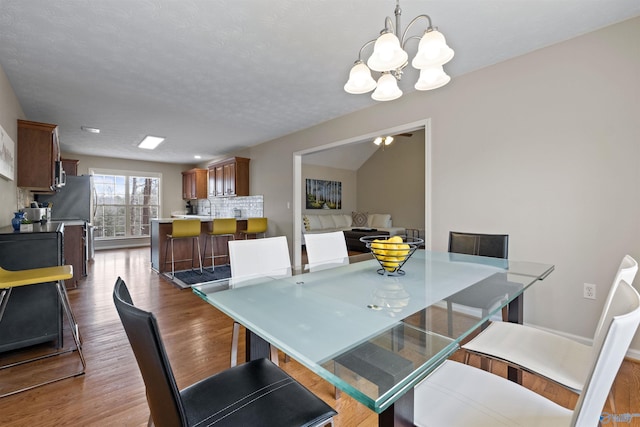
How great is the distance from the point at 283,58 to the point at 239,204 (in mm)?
4589

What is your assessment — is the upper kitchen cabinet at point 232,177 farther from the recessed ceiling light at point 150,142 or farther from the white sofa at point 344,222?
the white sofa at point 344,222

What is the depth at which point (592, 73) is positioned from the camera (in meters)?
2.19

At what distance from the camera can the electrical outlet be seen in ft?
7.26

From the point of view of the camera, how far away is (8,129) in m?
Answer: 2.87

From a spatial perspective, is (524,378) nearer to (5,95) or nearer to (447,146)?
(447,146)

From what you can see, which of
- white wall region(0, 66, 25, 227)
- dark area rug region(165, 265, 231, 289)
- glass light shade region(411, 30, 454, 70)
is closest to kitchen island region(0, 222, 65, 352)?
white wall region(0, 66, 25, 227)

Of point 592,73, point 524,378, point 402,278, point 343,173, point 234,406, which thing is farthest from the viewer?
→ point 343,173

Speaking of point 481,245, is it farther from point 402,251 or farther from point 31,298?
point 31,298

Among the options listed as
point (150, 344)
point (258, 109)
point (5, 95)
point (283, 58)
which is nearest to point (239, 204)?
point (258, 109)

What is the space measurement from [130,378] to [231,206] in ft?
17.7

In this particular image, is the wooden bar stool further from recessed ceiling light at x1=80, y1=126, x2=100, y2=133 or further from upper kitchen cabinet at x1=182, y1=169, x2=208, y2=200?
upper kitchen cabinet at x1=182, y1=169, x2=208, y2=200

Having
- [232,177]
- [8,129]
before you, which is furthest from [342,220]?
[8,129]

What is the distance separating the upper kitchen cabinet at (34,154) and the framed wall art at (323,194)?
5.53m

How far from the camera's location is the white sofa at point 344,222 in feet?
24.6
